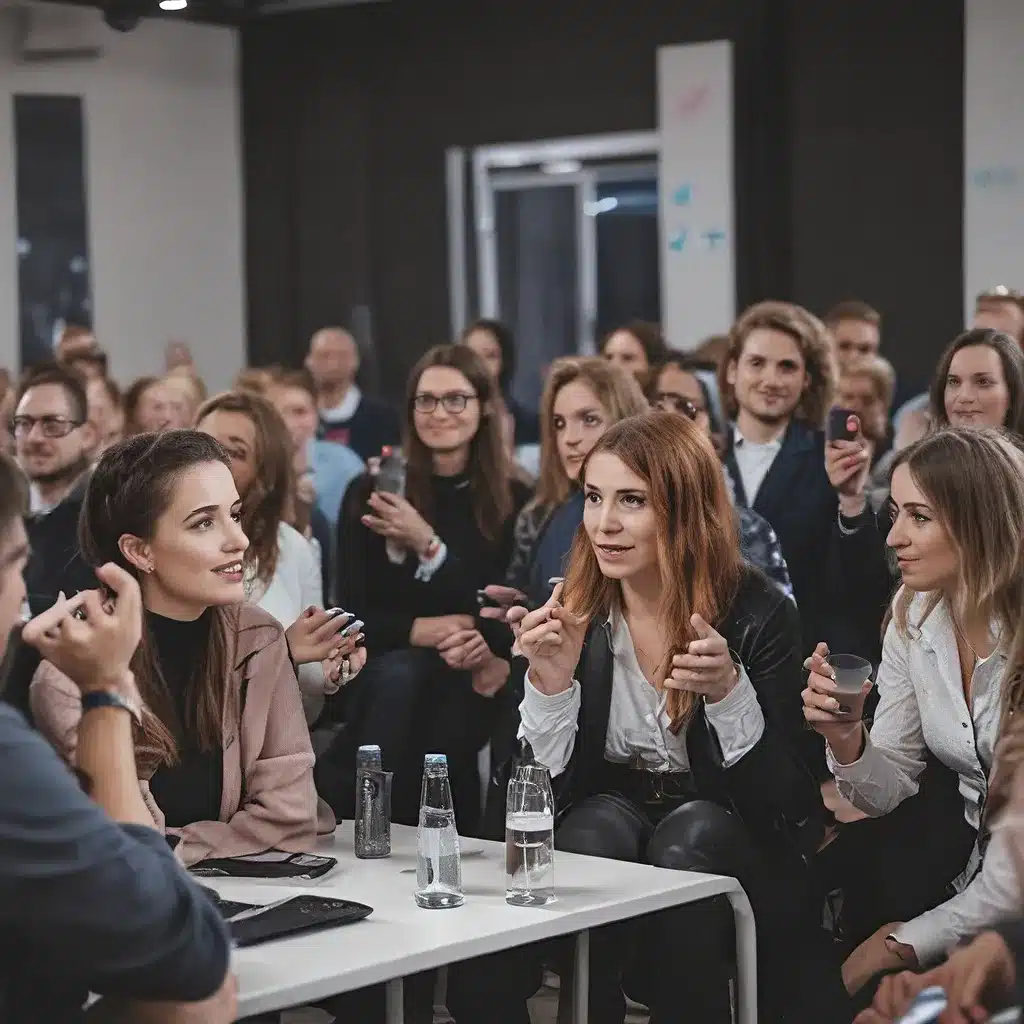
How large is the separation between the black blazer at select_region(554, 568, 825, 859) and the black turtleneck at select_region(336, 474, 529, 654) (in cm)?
136

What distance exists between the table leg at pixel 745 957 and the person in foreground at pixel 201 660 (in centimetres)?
76

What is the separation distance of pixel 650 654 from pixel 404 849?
0.70 meters

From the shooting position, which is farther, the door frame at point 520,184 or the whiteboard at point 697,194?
the door frame at point 520,184

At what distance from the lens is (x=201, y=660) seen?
121 inches

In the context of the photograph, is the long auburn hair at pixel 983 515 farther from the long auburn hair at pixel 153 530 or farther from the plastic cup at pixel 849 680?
the long auburn hair at pixel 153 530

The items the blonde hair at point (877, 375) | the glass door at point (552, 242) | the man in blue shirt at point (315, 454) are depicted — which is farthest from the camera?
the glass door at point (552, 242)

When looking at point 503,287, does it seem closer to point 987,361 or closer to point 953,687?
point 987,361

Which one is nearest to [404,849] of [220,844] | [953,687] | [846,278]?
[220,844]

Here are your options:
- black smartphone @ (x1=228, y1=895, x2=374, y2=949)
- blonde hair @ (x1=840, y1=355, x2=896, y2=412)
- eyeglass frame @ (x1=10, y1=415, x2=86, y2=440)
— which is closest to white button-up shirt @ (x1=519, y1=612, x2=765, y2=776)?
black smartphone @ (x1=228, y1=895, x2=374, y2=949)

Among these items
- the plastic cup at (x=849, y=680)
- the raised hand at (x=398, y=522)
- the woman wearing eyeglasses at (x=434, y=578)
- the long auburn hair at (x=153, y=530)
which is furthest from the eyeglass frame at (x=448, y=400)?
the plastic cup at (x=849, y=680)

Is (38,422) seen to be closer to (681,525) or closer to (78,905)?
(681,525)

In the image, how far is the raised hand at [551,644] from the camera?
10.9 feet

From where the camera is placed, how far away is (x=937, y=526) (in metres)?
3.20

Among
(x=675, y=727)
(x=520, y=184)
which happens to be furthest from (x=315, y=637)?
(x=520, y=184)
